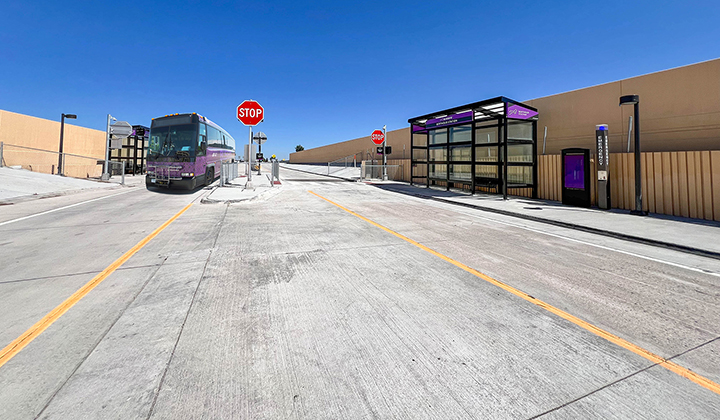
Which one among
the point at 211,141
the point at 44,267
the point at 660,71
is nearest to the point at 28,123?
the point at 211,141

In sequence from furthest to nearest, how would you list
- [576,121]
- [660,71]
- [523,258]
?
[576,121] < [660,71] < [523,258]

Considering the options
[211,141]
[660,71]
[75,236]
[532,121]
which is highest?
[660,71]

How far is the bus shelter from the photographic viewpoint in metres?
14.0

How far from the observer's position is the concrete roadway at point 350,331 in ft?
6.85

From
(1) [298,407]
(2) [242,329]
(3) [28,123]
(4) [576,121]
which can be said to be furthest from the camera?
(3) [28,123]

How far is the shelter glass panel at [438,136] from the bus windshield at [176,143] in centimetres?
1377

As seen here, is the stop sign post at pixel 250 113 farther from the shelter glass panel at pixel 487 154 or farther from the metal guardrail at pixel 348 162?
the metal guardrail at pixel 348 162

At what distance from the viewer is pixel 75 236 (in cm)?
659

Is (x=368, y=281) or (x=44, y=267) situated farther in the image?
(x=44, y=267)

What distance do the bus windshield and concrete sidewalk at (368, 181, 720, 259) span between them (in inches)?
530

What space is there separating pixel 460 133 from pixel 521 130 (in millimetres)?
3153

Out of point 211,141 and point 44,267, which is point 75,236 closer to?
point 44,267

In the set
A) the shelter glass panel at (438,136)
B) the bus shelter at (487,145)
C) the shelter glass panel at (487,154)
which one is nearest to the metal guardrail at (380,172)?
the bus shelter at (487,145)

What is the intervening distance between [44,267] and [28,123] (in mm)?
28687
